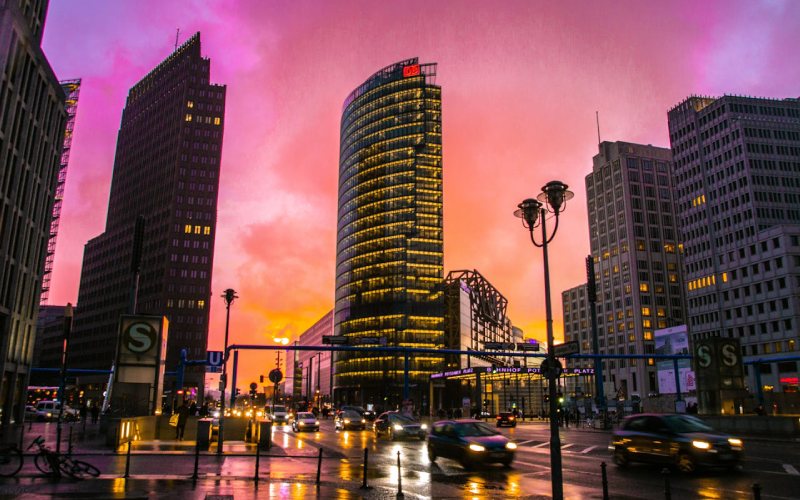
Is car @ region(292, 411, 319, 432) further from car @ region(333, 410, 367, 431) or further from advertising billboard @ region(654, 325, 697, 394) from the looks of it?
advertising billboard @ region(654, 325, 697, 394)

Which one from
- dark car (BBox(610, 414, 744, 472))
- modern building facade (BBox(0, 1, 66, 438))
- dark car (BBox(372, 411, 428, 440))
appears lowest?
dark car (BBox(372, 411, 428, 440))

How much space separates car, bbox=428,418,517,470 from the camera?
19.6 m

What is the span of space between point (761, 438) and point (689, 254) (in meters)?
119

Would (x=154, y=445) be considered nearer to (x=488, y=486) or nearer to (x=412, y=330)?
(x=488, y=486)

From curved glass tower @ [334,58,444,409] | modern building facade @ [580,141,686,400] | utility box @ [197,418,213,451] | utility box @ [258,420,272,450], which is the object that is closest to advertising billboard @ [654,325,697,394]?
modern building facade @ [580,141,686,400]

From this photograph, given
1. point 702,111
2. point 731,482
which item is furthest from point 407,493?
point 702,111

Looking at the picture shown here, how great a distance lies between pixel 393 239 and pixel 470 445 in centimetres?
13297

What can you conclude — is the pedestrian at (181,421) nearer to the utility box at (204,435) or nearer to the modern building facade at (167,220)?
the utility box at (204,435)

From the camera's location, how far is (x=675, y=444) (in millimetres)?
17750

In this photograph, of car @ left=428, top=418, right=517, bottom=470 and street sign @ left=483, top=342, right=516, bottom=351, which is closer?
car @ left=428, top=418, right=517, bottom=470

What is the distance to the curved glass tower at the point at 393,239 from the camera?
14738cm

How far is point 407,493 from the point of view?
14.4 metres

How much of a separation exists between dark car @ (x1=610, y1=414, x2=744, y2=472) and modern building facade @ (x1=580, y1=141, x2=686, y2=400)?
5789 inches

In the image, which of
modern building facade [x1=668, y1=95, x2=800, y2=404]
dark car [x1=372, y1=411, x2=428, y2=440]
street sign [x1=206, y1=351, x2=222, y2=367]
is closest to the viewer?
street sign [x1=206, y1=351, x2=222, y2=367]
